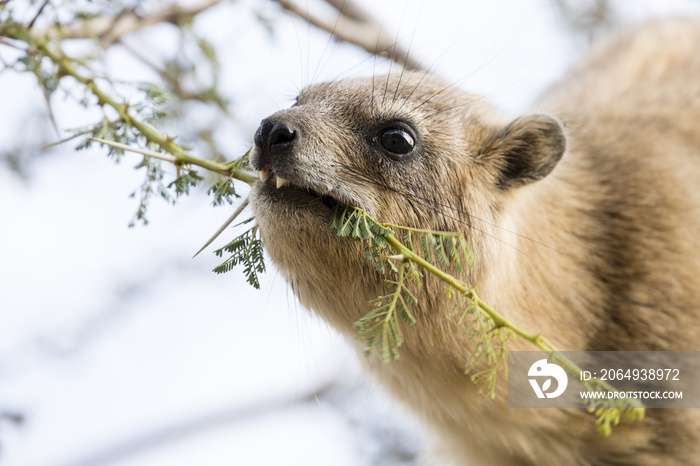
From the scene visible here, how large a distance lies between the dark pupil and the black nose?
0.50m

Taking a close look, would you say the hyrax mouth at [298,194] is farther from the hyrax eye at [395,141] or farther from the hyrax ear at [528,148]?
the hyrax ear at [528,148]

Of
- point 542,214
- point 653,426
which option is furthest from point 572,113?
point 653,426

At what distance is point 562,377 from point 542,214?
0.92m

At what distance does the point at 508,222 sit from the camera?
3609 mm

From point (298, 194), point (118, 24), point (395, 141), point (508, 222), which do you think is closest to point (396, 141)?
point (395, 141)

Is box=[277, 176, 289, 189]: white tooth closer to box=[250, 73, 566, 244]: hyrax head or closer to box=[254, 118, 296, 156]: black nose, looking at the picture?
box=[250, 73, 566, 244]: hyrax head

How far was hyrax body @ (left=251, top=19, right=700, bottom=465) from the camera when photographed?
9.98ft

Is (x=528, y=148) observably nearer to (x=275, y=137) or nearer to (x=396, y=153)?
(x=396, y=153)

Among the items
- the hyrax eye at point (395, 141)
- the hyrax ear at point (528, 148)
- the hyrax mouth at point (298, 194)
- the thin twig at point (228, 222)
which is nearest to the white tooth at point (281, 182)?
the hyrax mouth at point (298, 194)

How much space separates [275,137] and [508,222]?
1.39 meters

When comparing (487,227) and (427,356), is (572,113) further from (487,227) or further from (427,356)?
(427,356)

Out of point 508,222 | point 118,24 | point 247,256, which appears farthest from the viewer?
point 118,24

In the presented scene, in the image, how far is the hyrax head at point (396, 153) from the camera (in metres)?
2.93

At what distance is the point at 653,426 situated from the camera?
3.89 m
